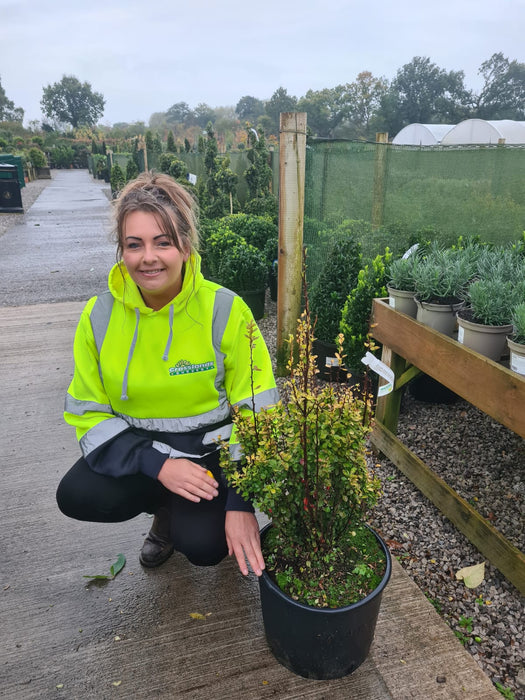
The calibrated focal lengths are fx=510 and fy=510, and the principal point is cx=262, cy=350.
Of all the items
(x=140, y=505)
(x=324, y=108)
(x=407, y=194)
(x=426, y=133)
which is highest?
(x=324, y=108)

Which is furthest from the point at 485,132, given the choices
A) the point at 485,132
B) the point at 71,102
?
the point at 71,102

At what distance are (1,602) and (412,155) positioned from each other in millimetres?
4053

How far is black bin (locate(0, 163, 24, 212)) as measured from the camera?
45.3 ft

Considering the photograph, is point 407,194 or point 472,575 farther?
point 407,194

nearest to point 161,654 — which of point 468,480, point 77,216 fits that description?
point 468,480

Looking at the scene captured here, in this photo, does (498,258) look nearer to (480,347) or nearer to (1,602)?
(480,347)

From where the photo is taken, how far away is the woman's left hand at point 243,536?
61.3 inches

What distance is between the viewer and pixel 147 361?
5.79ft

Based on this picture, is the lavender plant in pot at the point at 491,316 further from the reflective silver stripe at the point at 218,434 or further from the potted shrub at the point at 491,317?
the reflective silver stripe at the point at 218,434

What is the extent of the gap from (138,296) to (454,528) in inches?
70.1

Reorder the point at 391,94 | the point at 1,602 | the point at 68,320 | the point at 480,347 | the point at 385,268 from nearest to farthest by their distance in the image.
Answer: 1. the point at 1,602
2. the point at 480,347
3. the point at 385,268
4. the point at 68,320
5. the point at 391,94

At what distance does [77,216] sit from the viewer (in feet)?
46.8

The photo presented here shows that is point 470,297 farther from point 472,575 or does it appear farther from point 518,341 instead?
point 472,575

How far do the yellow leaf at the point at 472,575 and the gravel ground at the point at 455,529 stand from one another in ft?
0.07
